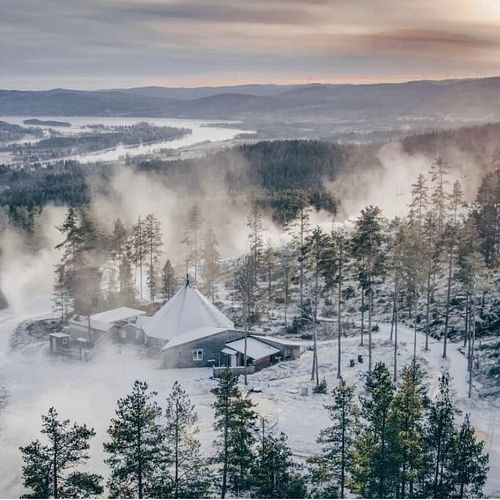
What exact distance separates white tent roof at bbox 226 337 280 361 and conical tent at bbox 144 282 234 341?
2.41 meters

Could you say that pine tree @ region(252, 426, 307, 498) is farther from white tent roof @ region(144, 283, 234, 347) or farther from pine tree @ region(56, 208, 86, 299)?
pine tree @ region(56, 208, 86, 299)

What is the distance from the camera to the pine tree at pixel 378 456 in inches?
1044

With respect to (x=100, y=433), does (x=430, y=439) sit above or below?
above

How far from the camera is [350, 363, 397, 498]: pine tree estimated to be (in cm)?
2652

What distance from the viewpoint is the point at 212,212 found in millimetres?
127812

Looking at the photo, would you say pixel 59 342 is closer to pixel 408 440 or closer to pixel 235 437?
pixel 235 437

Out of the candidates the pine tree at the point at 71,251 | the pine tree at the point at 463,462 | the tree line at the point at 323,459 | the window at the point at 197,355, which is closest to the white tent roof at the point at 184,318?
the window at the point at 197,355

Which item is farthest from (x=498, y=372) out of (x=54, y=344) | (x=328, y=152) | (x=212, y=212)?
(x=328, y=152)

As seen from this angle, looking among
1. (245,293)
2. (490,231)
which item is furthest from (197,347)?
(490,231)

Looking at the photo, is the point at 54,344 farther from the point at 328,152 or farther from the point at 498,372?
the point at 328,152

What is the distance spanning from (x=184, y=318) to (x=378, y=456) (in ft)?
101

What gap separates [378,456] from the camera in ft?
88.0

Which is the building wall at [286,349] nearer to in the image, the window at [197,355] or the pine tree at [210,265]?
the window at [197,355]

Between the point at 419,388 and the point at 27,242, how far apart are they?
64657 mm
